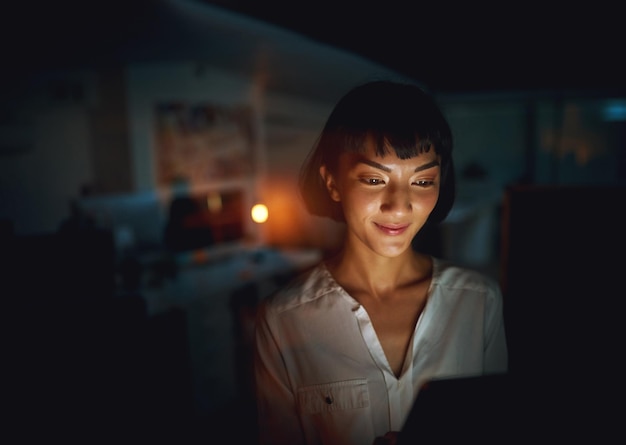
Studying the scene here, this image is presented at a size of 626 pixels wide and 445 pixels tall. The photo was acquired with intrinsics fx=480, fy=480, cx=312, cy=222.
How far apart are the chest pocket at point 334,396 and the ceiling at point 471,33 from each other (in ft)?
7.38

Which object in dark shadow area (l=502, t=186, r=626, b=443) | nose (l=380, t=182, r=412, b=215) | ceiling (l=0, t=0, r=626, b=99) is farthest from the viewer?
ceiling (l=0, t=0, r=626, b=99)

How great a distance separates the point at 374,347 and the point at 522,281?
58 centimetres

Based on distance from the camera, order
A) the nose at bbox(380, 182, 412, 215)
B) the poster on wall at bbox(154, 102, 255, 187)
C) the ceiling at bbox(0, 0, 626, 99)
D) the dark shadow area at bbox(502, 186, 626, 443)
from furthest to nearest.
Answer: the poster on wall at bbox(154, 102, 255, 187) → the ceiling at bbox(0, 0, 626, 99) → the dark shadow area at bbox(502, 186, 626, 443) → the nose at bbox(380, 182, 412, 215)

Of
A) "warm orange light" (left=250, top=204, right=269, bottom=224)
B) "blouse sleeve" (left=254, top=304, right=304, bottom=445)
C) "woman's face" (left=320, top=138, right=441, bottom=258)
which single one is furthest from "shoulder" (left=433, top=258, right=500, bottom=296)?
"warm orange light" (left=250, top=204, right=269, bottom=224)

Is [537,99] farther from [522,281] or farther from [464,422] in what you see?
[464,422]

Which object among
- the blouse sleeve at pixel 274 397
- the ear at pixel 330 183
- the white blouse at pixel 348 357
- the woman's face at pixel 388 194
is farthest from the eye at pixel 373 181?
the blouse sleeve at pixel 274 397

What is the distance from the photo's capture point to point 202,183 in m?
5.11

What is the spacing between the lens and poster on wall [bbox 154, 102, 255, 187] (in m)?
4.82

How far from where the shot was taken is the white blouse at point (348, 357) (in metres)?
1.10

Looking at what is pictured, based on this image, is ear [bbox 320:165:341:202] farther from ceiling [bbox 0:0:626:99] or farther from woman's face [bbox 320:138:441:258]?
ceiling [bbox 0:0:626:99]

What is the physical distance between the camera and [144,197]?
13.8 feet

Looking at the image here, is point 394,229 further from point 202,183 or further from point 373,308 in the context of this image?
point 202,183

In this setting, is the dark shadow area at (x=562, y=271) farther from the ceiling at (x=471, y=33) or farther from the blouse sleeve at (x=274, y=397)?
the ceiling at (x=471, y=33)

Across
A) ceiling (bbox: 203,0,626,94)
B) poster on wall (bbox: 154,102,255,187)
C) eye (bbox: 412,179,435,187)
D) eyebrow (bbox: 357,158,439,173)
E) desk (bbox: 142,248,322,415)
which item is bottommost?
desk (bbox: 142,248,322,415)
